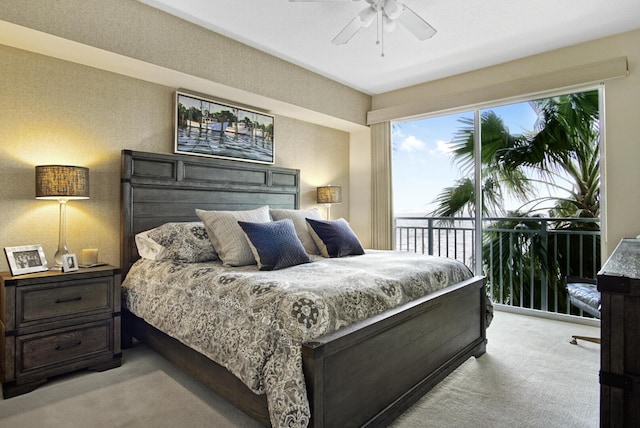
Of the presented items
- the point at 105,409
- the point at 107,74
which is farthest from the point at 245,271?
the point at 107,74

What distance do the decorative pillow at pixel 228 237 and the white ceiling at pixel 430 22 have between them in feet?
5.34

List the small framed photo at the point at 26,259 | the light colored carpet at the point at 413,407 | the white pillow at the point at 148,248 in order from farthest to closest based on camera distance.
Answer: the white pillow at the point at 148,248 < the small framed photo at the point at 26,259 < the light colored carpet at the point at 413,407

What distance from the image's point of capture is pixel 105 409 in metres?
1.98

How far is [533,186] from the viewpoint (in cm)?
404

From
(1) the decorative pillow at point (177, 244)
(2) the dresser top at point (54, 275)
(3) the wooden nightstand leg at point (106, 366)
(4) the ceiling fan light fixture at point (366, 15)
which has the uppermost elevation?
(4) the ceiling fan light fixture at point (366, 15)

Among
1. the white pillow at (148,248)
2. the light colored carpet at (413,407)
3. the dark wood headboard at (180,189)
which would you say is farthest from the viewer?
the dark wood headboard at (180,189)

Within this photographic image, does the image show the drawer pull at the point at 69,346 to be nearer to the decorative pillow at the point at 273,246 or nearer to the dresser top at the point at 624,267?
the decorative pillow at the point at 273,246

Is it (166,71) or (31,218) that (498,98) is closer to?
(166,71)

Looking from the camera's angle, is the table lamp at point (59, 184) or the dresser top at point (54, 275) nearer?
the dresser top at point (54, 275)

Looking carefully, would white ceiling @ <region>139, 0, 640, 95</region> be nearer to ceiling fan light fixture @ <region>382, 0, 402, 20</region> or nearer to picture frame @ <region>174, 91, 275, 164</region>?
ceiling fan light fixture @ <region>382, 0, 402, 20</region>

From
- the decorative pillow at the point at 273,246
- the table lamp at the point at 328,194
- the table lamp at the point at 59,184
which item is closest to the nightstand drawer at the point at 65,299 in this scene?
the table lamp at the point at 59,184

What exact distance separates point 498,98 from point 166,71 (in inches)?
128

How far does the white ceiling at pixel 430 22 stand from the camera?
110 inches

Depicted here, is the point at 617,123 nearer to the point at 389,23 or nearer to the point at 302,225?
the point at 389,23
